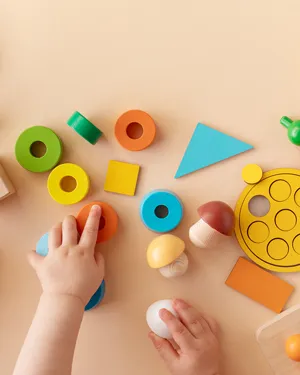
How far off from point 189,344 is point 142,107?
329 mm

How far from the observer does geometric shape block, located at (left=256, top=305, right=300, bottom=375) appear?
25.3 inches

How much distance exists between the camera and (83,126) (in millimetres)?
651

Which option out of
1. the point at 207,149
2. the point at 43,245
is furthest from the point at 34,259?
the point at 207,149

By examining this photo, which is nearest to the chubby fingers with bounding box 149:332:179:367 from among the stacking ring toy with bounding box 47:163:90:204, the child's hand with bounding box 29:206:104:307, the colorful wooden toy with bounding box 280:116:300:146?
the child's hand with bounding box 29:206:104:307

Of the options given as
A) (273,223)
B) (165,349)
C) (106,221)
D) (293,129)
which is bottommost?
(165,349)

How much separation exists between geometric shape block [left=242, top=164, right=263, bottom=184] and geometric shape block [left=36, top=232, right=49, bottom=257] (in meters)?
0.28

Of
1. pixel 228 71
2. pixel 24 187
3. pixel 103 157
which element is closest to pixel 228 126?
pixel 228 71

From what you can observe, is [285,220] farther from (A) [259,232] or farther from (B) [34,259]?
(B) [34,259]

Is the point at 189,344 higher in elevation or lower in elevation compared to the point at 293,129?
lower

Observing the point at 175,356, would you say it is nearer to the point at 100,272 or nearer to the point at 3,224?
the point at 100,272

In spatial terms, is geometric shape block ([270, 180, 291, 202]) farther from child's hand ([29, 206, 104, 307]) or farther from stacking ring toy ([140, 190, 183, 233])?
child's hand ([29, 206, 104, 307])

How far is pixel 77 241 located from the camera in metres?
0.65

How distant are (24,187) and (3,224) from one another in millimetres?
60

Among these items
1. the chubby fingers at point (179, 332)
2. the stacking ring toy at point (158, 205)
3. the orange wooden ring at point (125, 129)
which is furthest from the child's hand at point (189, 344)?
the orange wooden ring at point (125, 129)
